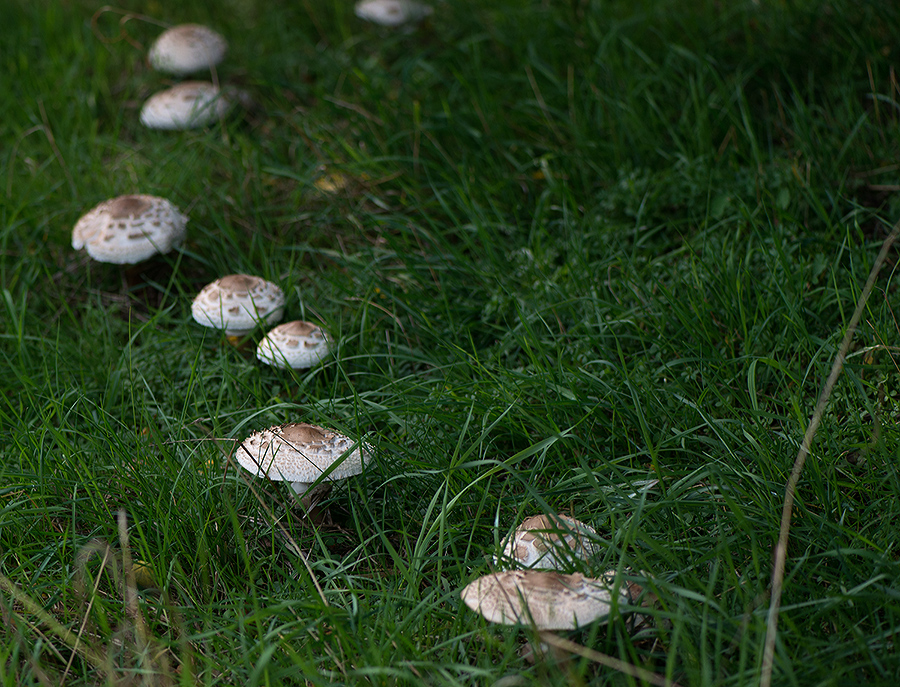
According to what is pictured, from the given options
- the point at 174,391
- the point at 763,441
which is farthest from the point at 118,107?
the point at 763,441

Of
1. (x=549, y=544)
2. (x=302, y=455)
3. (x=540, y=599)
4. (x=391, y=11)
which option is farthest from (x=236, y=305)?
(x=391, y=11)

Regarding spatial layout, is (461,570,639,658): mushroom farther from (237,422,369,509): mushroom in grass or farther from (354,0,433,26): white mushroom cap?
(354,0,433,26): white mushroom cap

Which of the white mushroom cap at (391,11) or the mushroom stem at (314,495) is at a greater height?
the white mushroom cap at (391,11)

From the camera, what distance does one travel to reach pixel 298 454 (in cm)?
239

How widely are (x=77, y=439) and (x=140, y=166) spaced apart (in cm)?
210

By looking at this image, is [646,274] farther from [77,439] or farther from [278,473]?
[77,439]

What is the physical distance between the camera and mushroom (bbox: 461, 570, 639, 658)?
5.82 ft

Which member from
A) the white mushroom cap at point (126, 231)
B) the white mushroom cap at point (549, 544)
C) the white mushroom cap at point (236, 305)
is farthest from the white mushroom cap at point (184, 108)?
the white mushroom cap at point (549, 544)

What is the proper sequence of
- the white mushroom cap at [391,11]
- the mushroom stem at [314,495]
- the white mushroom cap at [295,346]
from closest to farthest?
the mushroom stem at [314,495], the white mushroom cap at [295,346], the white mushroom cap at [391,11]

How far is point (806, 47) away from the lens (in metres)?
4.10

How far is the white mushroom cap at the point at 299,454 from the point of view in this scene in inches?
94.1

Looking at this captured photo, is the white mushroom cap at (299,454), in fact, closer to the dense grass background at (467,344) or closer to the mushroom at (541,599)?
the dense grass background at (467,344)

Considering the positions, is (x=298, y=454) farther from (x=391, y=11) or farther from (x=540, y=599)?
(x=391, y=11)

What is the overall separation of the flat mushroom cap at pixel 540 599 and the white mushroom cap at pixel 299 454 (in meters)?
0.72
